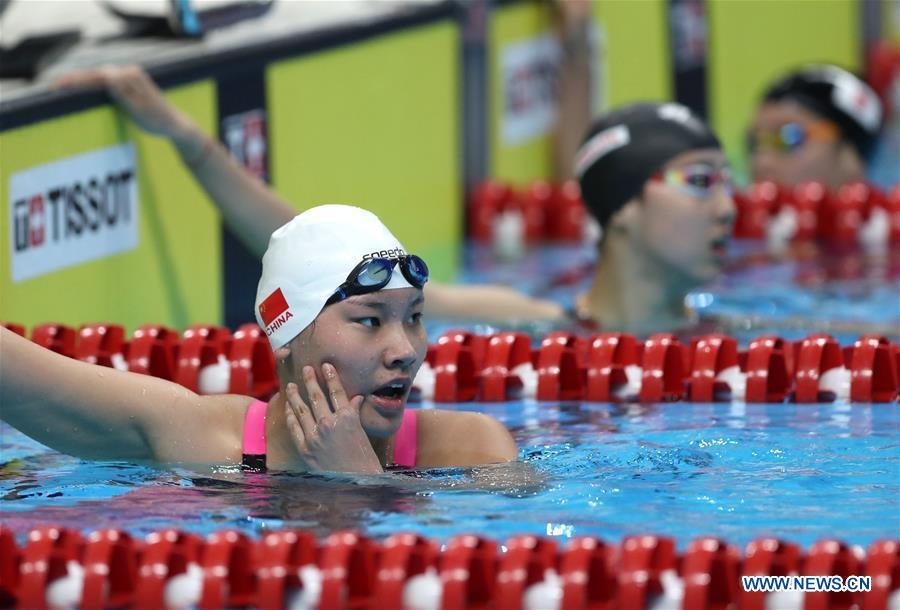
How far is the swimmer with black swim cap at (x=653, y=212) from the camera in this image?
4.97 m

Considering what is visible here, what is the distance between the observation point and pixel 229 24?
216 inches

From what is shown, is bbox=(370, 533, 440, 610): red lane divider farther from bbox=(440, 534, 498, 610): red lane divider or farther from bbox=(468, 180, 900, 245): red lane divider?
bbox=(468, 180, 900, 245): red lane divider

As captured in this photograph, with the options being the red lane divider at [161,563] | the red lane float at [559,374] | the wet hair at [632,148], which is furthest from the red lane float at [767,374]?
the red lane divider at [161,563]

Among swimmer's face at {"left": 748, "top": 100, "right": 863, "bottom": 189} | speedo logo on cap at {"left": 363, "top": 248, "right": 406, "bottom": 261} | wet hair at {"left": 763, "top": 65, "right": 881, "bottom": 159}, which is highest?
wet hair at {"left": 763, "top": 65, "right": 881, "bottom": 159}

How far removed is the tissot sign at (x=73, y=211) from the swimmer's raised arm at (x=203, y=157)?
0.15 meters

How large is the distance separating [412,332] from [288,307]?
238 millimetres

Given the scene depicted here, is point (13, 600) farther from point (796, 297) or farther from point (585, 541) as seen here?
point (796, 297)

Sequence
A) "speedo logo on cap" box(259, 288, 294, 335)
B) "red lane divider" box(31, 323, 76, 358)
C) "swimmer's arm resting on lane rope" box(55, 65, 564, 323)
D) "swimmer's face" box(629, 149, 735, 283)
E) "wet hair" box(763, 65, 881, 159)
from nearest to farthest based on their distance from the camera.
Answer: "speedo logo on cap" box(259, 288, 294, 335) → "red lane divider" box(31, 323, 76, 358) → "swimmer's arm resting on lane rope" box(55, 65, 564, 323) → "swimmer's face" box(629, 149, 735, 283) → "wet hair" box(763, 65, 881, 159)

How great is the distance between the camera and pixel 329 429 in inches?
124

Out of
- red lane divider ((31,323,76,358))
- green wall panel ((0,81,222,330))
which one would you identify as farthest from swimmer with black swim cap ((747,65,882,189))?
red lane divider ((31,323,76,358))

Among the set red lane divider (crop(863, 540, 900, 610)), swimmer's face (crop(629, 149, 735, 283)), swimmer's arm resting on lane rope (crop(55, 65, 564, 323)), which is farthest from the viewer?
swimmer's face (crop(629, 149, 735, 283))

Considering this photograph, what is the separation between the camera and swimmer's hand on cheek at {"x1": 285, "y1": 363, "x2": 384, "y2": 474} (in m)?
3.17

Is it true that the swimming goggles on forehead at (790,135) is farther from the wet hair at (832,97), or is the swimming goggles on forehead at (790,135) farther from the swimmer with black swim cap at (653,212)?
the swimmer with black swim cap at (653,212)

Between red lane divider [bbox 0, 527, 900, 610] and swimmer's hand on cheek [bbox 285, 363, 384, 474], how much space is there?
Result: 0.40 meters
